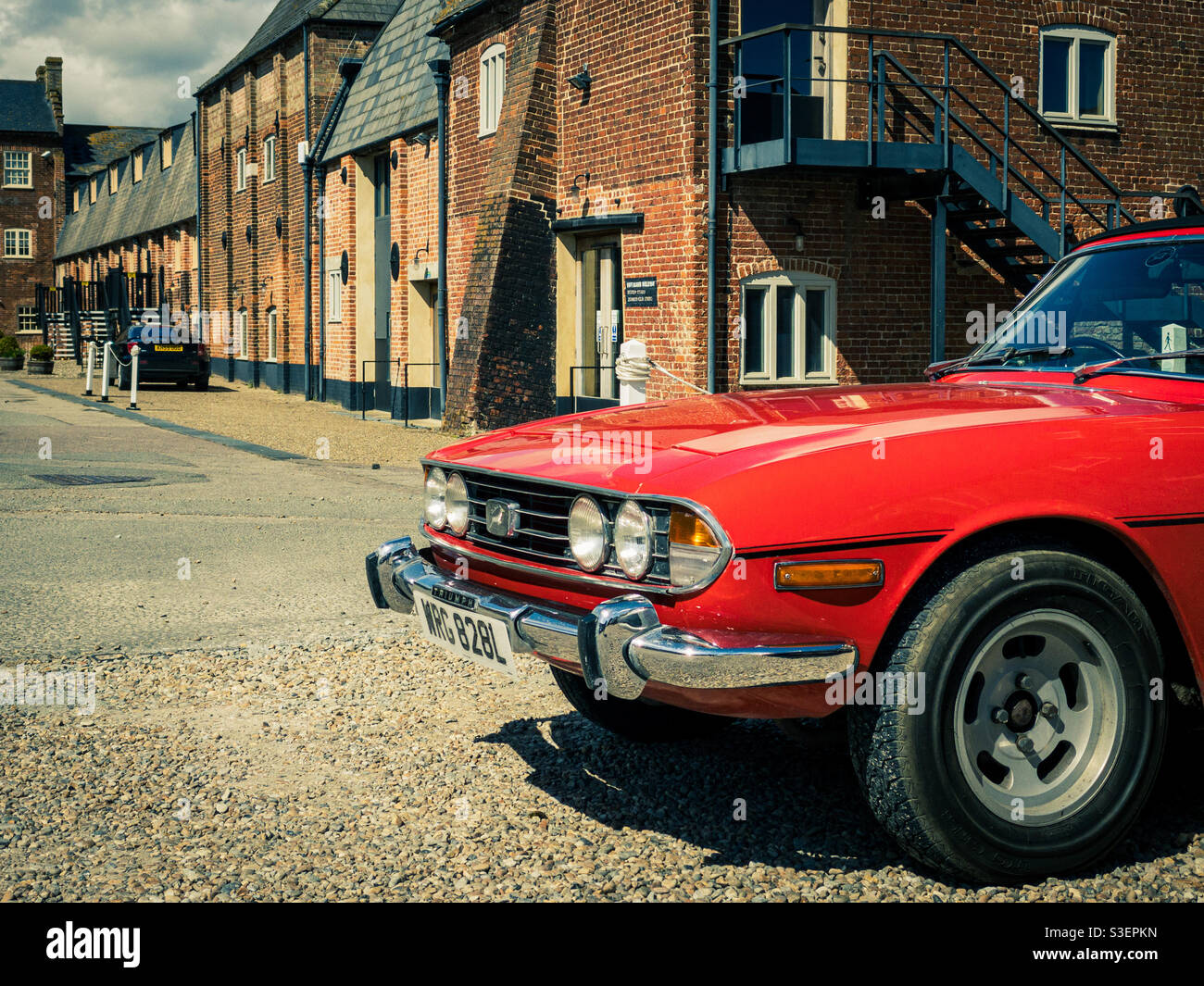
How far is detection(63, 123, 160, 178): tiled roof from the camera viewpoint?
67688 mm

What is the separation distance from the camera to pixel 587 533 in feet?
11.6

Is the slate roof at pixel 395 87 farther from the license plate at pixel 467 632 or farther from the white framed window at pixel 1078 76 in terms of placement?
the license plate at pixel 467 632

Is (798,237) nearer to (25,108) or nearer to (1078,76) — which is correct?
(1078,76)

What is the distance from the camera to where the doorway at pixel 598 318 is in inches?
690

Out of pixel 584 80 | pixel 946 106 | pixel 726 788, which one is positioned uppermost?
pixel 584 80

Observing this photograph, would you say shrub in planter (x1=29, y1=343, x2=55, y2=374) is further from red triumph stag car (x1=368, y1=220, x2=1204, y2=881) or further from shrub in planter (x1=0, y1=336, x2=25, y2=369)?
red triumph stag car (x1=368, y1=220, x2=1204, y2=881)

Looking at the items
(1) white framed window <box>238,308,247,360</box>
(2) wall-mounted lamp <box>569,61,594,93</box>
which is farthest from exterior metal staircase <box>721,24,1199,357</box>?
(1) white framed window <box>238,308,247,360</box>

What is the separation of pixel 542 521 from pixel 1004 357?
6.23 feet

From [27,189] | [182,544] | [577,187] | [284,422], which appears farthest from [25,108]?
[182,544]

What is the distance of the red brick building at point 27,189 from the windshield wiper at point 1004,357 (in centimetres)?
7112

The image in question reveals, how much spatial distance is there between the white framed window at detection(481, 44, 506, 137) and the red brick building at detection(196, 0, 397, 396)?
1033cm

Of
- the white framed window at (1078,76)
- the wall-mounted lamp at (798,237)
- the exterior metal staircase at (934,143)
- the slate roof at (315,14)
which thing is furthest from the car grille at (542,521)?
the slate roof at (315,14)
